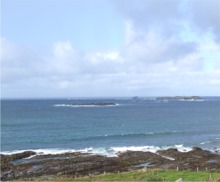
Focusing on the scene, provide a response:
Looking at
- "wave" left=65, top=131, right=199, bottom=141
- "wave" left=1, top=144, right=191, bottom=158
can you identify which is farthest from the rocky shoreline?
"wave" left=65, top=131, right=199, bottom=141

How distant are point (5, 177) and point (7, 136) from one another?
33.5 meters

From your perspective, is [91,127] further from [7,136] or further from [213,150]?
[213,150]

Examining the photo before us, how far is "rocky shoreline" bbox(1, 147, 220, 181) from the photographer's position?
3691 cm

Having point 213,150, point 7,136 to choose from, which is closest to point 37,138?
point 7,136

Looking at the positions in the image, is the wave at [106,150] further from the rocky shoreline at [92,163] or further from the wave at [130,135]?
the wave at [130,135]

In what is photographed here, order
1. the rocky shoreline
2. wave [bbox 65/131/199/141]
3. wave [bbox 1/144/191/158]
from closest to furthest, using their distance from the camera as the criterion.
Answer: the rocky shoreline → wave [bbox 1/144/191/158] → wave [bbox 65/131/199/141]

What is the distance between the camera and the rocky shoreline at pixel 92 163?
3691cm

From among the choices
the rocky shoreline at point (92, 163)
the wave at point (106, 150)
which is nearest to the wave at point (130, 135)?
the wave at point (106, 150)

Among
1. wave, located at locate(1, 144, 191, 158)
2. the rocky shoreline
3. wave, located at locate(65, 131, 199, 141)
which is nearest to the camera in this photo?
the rocky shoreline

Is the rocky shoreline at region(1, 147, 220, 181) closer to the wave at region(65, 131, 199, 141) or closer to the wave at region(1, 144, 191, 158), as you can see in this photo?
the wave at region(1, 144, 191, 158)

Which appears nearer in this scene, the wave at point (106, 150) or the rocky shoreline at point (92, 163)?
the rocky shoreline at point (92, 163)

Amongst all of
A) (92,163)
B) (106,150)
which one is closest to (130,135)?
(106,150)

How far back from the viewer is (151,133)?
71125mm

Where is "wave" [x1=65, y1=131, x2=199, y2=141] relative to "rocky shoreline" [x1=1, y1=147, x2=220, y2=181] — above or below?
above
